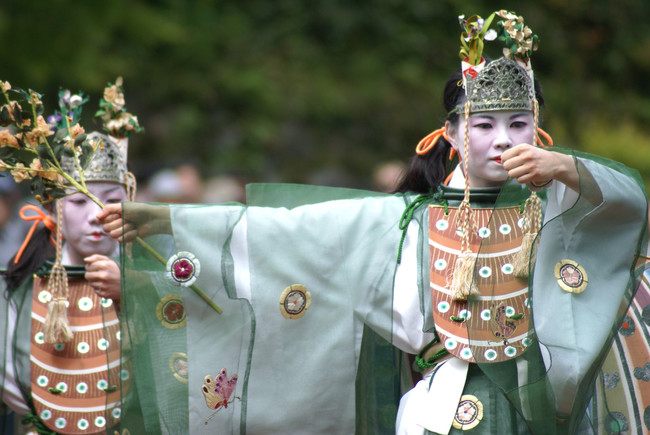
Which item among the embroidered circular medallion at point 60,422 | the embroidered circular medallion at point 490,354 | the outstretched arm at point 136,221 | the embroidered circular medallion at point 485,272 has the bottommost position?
the embroidered circular medallion at point 60,422

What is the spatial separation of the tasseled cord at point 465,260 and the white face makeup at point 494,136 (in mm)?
30

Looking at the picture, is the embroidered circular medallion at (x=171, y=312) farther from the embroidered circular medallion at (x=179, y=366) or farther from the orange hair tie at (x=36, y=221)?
the orange hair tie at (x=36, y=221)

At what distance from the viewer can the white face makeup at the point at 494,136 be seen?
10.2 ft

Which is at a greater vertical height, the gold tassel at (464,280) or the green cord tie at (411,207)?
the green cord tie at (411,207)

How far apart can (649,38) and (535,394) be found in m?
7.76

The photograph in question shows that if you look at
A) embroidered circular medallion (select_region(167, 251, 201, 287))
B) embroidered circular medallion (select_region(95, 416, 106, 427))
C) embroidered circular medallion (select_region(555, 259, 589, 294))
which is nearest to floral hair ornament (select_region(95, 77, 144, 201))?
embroidered circular medallion (select_region(167, 251, 201, 287))

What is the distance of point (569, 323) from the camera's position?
2.95 metres

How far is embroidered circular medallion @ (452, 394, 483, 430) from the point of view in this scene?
9.86 feet

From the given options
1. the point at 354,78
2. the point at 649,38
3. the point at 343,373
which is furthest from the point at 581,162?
the point at 649,38

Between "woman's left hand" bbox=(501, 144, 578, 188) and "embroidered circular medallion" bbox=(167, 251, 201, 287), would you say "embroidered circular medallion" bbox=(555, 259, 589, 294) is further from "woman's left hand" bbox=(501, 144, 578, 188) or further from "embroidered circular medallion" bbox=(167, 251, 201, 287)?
"embroidered circular medallion" bbox=(167, 251, 201, 287)

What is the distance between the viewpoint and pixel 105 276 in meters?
3.47

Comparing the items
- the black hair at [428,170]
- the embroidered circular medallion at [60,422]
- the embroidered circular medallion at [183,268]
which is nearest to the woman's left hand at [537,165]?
the black hair at [428,170]

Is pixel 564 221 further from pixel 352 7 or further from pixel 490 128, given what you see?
pixel 352 7

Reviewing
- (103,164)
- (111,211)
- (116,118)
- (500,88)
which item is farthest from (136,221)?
(500,88)
